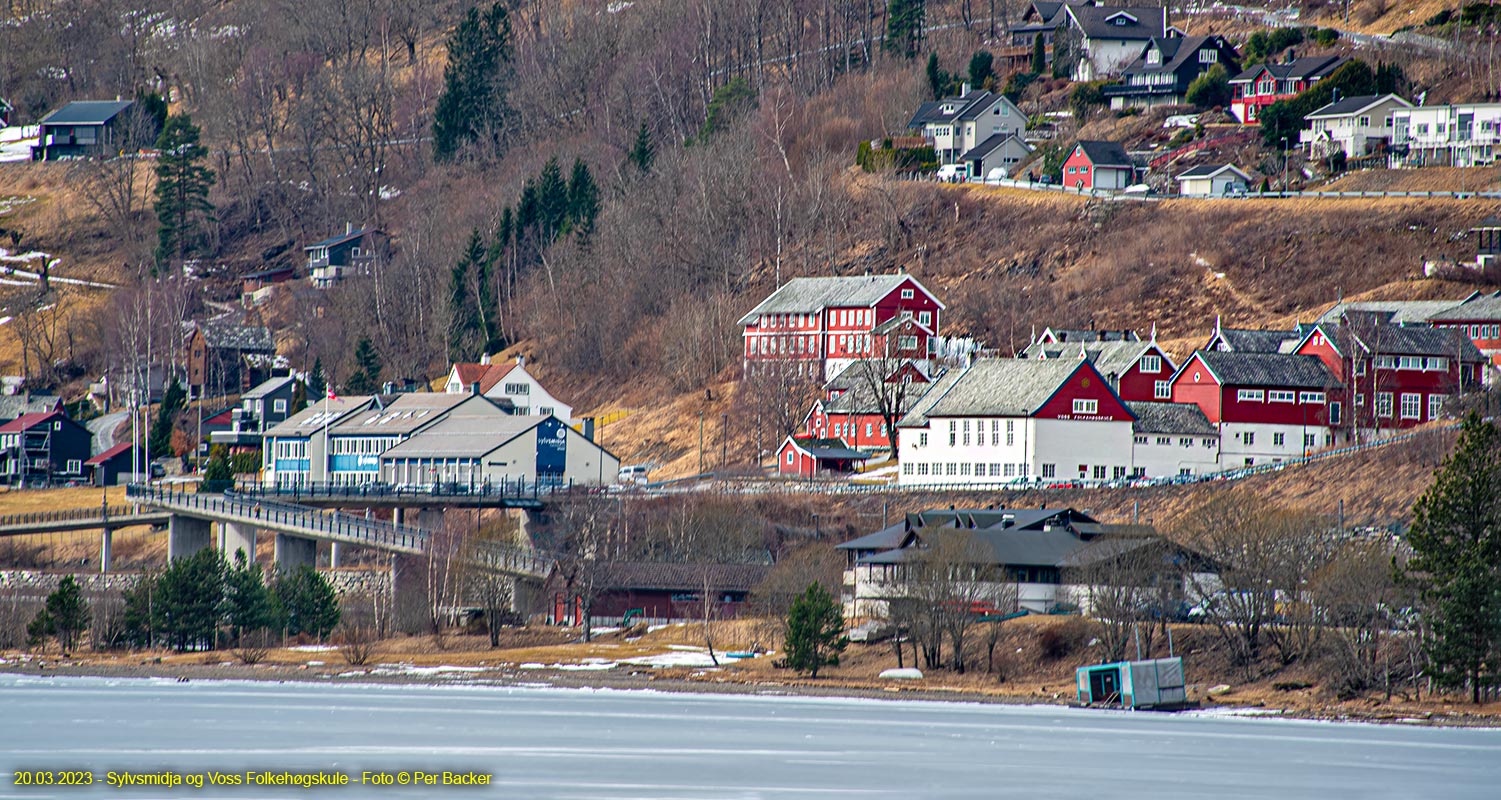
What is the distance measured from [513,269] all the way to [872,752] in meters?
103

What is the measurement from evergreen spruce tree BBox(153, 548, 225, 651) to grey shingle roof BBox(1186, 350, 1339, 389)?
154ft

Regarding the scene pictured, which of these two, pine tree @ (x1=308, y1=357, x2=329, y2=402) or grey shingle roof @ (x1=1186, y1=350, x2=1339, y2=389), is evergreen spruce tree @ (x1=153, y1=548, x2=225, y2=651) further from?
pine tree @ (x1=308, y1=357, x2=329, y2=402)

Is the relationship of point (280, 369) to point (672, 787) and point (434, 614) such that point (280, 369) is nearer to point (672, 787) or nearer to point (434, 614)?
point (434, 614)

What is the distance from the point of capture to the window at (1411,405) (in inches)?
3487

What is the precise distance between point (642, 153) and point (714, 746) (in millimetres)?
107151

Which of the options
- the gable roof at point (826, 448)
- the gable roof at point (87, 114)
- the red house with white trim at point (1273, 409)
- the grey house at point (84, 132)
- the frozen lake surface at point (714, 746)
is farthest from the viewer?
the gable roof at point (87, 114)

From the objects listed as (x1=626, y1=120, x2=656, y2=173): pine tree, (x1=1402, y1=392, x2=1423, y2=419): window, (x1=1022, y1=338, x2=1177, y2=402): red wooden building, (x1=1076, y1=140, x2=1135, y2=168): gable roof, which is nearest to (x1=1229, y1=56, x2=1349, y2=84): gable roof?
(x1=1076, y1=140, x2=1135, y2=168): gable roof

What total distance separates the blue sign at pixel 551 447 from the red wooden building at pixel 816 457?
10956 millimetres

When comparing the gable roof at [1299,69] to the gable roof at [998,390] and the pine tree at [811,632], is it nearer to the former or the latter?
the gable roof at [998,390]

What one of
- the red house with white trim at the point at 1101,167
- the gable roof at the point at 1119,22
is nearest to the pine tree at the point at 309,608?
the red house with white trim at the point at 1101,167

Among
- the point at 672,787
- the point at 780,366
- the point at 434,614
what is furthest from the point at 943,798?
the point at 780,366

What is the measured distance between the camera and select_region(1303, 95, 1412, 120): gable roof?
121 meters

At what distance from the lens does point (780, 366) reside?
110 meters

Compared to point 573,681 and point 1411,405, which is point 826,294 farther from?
point 573,681
